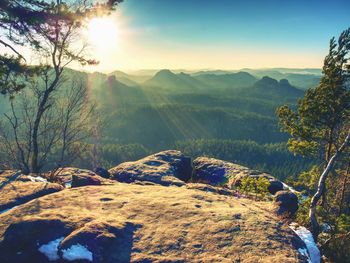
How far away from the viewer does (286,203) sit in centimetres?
1188

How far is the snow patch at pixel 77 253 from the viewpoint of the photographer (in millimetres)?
7598

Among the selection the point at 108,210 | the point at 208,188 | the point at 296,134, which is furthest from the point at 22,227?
the point at 296,134

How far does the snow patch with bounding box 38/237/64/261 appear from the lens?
7816mm

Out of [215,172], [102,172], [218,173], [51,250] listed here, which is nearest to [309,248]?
[51,250]

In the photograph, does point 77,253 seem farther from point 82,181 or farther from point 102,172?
point 102,172

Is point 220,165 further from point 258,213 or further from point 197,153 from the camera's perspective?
point 197,153

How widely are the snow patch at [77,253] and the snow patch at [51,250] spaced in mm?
283

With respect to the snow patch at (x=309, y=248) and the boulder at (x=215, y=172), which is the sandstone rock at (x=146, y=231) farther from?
the boulder at (x=215, y=172)

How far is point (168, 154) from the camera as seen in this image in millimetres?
23500

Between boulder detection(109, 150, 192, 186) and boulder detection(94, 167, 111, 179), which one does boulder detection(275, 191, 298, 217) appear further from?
boulder detection(94, 167, 111, 179)

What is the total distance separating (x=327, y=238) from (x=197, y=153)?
7259 inches

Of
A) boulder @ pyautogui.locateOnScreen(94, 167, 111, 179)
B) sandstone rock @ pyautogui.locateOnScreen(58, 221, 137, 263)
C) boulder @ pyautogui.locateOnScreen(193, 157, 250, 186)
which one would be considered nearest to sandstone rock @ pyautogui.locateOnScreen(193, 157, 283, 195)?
boulder @ pyautogui.locateOnScreen(193, 157, 250, 186)

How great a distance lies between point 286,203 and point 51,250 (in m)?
8.74

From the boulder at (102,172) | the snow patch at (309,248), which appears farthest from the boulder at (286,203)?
the boulder at (102,172)
